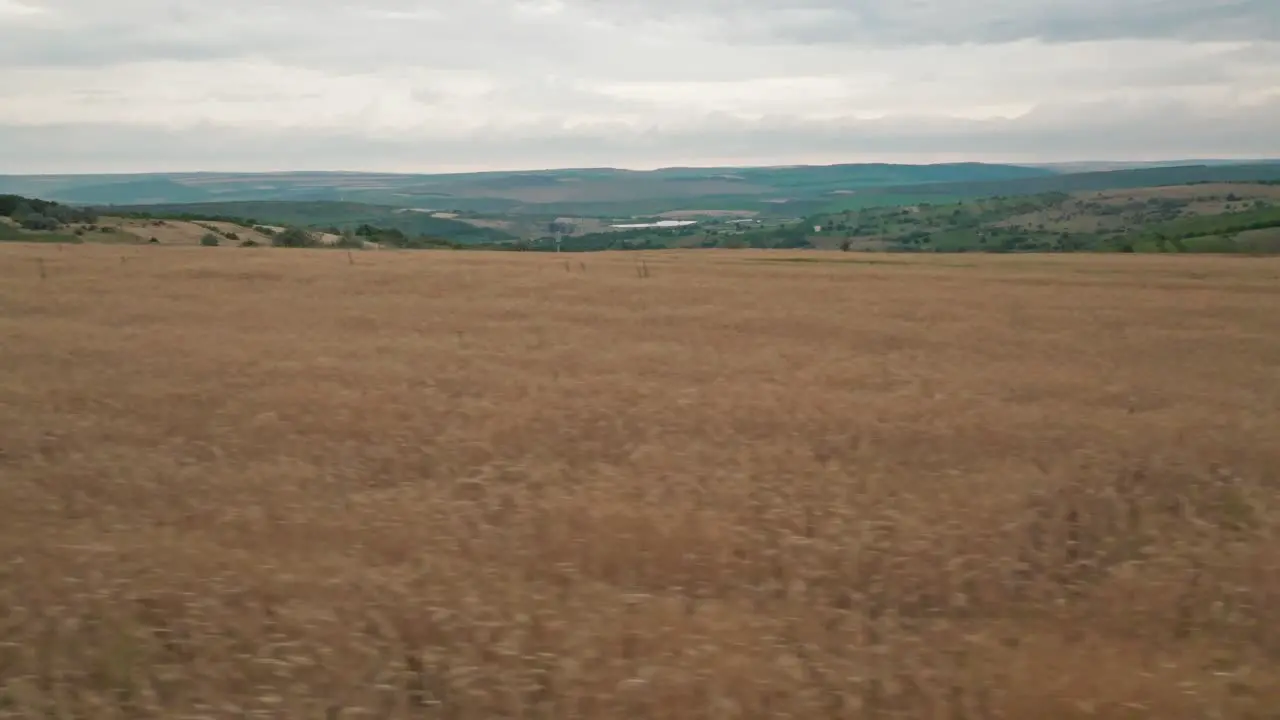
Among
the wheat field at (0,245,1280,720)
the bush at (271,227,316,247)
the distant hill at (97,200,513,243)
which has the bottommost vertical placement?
the wheat field at (0,245,1280,720)

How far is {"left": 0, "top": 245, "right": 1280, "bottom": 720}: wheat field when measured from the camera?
4406 mm

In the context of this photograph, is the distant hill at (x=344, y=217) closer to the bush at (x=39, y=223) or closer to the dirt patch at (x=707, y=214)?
the dirt patch at (x=707, y=214)

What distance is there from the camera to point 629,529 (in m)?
6.34

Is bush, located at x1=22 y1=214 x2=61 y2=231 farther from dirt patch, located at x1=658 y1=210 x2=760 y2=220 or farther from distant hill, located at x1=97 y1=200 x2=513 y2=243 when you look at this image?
dirt patch, located at x1=658 y1=210 x2=760 y2=220

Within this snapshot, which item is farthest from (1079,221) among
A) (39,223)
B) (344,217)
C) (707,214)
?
(707,214)

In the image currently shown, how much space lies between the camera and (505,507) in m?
6.86

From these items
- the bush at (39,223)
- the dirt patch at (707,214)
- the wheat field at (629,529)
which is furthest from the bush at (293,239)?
the dirt patch at (707,214)

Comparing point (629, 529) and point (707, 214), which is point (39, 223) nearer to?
point (629, 529)

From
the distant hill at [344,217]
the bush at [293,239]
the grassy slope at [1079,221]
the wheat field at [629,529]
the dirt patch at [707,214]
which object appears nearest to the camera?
the wheat field at [629,529]

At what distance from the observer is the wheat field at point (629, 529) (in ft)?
14.5

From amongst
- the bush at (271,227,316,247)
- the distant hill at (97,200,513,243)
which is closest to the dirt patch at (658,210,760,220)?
the distant hill at (97,200,513,243)

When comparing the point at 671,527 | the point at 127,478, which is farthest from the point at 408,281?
the point at 671,527

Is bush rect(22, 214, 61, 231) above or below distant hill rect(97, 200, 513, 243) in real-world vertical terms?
below

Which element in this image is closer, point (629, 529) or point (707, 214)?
point (629, 529)
